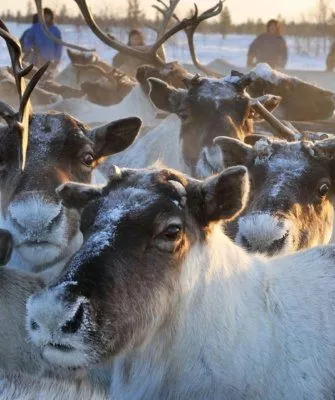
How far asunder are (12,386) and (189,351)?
3.03 ft

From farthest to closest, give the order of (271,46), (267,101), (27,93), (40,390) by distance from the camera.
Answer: (271,46), (267,101), (27,93), (40,390)

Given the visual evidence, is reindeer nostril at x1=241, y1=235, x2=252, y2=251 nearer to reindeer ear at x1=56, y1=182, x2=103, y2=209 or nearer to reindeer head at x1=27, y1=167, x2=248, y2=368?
reindeer head at x1=27, y1=167, x2=248, y2=368

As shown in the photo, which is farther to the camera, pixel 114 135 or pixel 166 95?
pixel 166 95

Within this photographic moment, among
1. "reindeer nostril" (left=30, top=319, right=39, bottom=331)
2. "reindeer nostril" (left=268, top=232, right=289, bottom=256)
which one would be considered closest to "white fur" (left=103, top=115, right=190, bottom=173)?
"reindeer nostril" (left=268, top=232, right=289, bottom=256)

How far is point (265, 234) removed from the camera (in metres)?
4.55

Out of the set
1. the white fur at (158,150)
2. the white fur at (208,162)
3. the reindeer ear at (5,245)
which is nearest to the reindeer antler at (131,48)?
the white fur at (158,150)

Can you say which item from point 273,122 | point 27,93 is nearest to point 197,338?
point 27,93

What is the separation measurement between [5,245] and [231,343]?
1.50 metres

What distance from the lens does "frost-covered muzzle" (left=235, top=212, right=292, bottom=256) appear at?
4543 millimetres

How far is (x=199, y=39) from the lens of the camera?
44156mm

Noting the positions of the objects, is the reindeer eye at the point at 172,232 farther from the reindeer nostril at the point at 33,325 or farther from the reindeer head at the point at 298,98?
the reindeer head at the point at 298,98

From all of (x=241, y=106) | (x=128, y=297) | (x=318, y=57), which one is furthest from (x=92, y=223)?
(x=318, y=57)

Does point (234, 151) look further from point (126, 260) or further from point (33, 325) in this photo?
point (33, 325)

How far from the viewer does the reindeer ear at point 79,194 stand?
3695 millimetres
